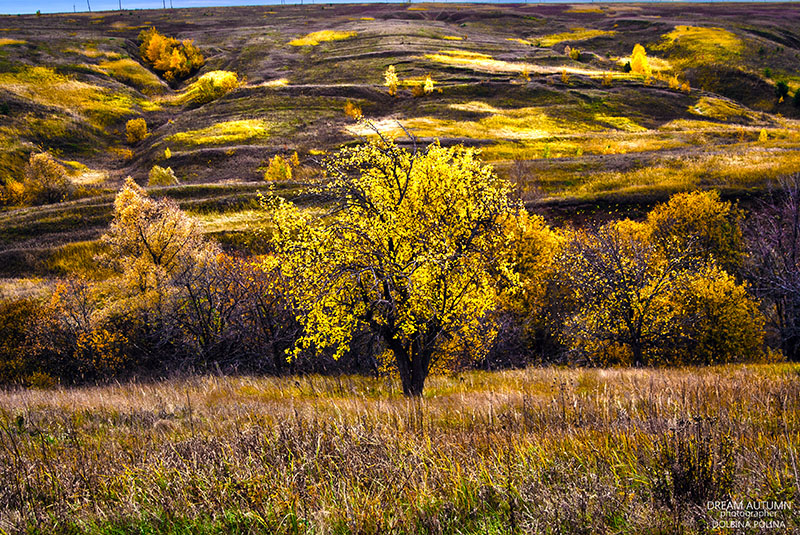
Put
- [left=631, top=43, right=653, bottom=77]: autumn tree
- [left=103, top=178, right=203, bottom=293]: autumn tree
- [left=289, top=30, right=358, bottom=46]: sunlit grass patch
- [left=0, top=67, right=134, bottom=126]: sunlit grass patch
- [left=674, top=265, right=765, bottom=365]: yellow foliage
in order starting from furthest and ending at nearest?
1. [left=289, top=30, right=358, bottom=46]: sunlit grass patch
2. [left=631, top=43, right=653, bottom=77]: autumn tree
3. [left=0, top=67, right=134, bottom=126]: sunlit grass patch
4. [left=103, top=178, right=203, bottom=293]: autumn tree
5. [left=674, top=265, right=765, bottom=365]: yellow foliage

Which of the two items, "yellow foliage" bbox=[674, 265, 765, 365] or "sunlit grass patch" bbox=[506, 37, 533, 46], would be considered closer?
"yellow foliage" bbox=[674, 265, 765, 365]

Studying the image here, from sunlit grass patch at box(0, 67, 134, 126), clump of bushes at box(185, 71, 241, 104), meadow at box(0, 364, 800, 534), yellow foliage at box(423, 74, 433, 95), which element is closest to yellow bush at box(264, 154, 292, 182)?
yellow foliage at box(423, 74, 433, 95)

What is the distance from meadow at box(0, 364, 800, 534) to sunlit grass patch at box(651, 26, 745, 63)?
167026 mm

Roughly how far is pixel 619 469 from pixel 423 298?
31.5ft

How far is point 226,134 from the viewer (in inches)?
3819

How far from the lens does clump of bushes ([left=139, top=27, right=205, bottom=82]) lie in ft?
481

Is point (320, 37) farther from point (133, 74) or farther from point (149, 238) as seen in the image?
point (149, 238)

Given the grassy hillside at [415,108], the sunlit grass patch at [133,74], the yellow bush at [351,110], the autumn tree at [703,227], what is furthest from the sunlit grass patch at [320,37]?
the autumn tree at [703,227]

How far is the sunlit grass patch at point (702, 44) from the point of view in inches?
5207

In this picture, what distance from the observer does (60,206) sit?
59031 mm

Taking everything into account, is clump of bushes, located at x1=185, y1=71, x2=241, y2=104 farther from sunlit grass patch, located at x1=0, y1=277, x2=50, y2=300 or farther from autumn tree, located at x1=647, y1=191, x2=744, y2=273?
autumn tree, located at x1=647, y1=191, x2=744, y2=273

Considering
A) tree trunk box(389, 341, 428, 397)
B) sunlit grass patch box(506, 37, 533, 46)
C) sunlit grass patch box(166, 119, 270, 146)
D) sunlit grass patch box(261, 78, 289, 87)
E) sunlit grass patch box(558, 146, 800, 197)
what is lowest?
tree trunk box(389, 341, 428, 397)

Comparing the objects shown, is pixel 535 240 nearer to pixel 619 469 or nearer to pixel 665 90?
pixel 619 469

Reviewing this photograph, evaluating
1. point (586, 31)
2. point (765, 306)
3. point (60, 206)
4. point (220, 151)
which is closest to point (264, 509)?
point (765, 306)
